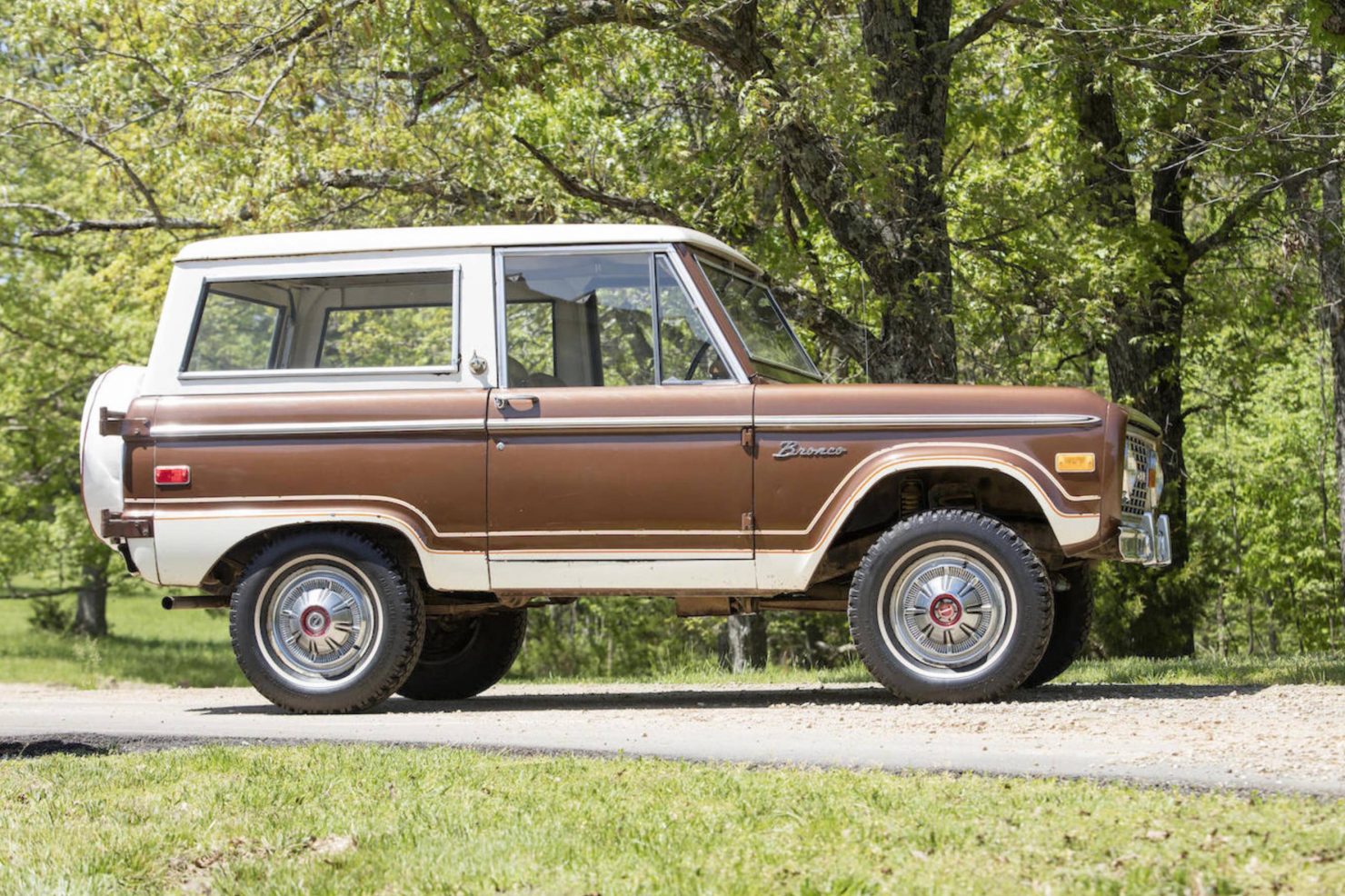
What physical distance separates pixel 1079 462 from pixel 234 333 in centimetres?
456

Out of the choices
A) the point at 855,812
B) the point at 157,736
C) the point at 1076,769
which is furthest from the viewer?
the point at 157,736

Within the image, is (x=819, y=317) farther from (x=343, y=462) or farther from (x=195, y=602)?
(x=195, y=602)

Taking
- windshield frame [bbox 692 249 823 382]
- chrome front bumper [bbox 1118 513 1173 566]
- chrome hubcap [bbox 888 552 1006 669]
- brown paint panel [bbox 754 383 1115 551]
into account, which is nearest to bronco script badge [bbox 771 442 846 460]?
brown paint panel [bbox 754 383 1115 551]

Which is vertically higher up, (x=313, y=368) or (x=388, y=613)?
(x=313, y=368)

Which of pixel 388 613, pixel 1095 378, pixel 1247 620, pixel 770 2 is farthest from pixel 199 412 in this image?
pixel 1247 620

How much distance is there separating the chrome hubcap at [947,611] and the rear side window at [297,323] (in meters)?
2.87

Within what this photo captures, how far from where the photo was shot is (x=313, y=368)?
28.9ft

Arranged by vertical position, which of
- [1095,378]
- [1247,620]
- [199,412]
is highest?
[1095,378]

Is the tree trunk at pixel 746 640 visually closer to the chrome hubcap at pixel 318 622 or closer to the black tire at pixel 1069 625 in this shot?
the black tire at pixel 1069 625

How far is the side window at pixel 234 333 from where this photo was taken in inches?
348

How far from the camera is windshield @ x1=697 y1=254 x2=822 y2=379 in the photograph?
855 cm

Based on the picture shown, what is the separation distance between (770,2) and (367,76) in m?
4.58

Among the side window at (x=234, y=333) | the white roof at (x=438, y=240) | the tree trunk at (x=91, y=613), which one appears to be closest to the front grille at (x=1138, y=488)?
the white roof at (x=438, y=240)

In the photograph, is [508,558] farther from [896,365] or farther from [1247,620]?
[1247,620]
